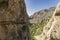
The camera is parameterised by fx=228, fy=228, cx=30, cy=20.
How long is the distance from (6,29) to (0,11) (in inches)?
26.3

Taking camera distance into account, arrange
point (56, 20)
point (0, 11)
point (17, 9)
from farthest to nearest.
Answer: point (56, 20)
point (17, 9)
point (0, 11)

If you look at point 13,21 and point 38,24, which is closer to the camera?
point 13,21

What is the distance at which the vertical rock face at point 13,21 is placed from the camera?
7.97m

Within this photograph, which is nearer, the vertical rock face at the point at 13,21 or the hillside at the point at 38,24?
the vertical rock face at the point at 13,21

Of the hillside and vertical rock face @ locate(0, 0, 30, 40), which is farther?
the hillside

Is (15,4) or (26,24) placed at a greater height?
(15,4)

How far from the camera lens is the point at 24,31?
28.6ft

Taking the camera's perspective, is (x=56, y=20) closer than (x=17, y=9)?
No

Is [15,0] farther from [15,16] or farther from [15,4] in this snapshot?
[15,16]

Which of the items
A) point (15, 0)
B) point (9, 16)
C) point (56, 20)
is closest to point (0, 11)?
point (9, 16)

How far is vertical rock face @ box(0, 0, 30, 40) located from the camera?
797cm

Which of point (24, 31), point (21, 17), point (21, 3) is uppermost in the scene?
point (21, 3)

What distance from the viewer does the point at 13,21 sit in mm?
8227

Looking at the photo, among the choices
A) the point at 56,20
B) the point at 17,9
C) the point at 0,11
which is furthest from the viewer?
the point at 56,20
